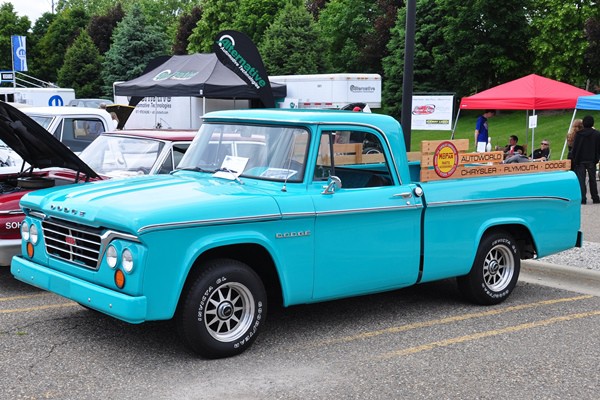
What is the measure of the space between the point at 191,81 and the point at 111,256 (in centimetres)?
1466

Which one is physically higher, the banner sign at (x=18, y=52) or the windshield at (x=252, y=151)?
the banner sign at (x=18, y=52)

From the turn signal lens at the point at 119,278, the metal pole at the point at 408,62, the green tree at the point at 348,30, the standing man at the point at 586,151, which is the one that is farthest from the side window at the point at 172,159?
the green tree at the point at 348,30

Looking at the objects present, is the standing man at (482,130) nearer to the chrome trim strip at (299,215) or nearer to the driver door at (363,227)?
the driver door at (363,227)

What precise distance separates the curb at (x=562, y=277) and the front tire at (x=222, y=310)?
4.05m

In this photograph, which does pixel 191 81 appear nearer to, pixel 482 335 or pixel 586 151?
pixel 586 151

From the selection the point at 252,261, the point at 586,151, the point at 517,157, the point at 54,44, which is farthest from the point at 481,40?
the point at 54,44

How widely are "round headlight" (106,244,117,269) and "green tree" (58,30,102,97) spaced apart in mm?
55595

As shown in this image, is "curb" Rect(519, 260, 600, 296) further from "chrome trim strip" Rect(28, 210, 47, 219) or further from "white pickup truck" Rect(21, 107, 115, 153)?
"white pickup truck" Rect(21, 107, 115, 153)

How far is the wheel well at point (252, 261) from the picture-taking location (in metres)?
5.47

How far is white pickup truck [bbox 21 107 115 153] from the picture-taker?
11.5 meters

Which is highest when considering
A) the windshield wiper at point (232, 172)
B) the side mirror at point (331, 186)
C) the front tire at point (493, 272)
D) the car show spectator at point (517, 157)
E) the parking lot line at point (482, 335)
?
the windshield wiper at point (232, 172)

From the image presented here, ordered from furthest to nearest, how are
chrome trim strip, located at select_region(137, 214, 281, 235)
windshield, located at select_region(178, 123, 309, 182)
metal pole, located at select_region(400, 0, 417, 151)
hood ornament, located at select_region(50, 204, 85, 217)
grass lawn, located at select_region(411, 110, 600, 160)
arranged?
grass lawn, located at select_region(411, 110, 600, 160), metal pole, located at select_region(400, 0, 417, 151), windshield, located at select_region(178, 123, 309, 182), hood ornament, located at select_region(50, 204, 85, 217), chrome trim strip, located at select_region(137, 214, 281, 235)

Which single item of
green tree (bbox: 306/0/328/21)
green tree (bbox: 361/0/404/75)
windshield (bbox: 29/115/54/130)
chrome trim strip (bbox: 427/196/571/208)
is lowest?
chrome trim strip (bbox: 427/196/571/208)

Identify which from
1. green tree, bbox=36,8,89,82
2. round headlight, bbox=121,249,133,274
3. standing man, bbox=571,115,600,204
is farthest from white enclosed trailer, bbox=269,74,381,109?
green tree, bbox=36,8,89,82
